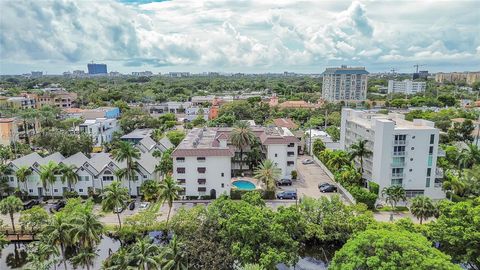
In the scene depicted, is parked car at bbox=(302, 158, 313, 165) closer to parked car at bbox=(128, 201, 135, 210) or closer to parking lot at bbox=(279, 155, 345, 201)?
parking lot at bbox=(279, 155, 345, 201)

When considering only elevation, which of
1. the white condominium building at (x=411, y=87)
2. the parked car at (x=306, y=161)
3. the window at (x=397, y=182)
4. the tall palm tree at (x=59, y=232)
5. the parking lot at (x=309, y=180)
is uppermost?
the white condominium building at (x=411, y=87)

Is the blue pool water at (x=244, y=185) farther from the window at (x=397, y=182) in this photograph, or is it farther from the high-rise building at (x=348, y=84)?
the high-rise building at (x=348, y=84)

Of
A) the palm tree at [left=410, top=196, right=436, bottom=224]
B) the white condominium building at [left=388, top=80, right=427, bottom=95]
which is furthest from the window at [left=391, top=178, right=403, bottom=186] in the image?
the white condominium building at [left=388, top=80, right=427, bottom=95]

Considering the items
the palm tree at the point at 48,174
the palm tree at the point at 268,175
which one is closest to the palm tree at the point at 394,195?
the palm tree at the point at 268,175

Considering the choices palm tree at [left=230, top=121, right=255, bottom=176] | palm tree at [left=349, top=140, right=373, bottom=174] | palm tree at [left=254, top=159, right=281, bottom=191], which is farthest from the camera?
palm tree at [left=230, top=121, right=255, bottom=176]

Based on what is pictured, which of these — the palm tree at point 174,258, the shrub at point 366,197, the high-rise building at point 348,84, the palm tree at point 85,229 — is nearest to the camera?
the palm tree at point 174,258

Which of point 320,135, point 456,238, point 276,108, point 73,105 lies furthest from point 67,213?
point 73,105

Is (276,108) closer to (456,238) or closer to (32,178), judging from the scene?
(32,178)
